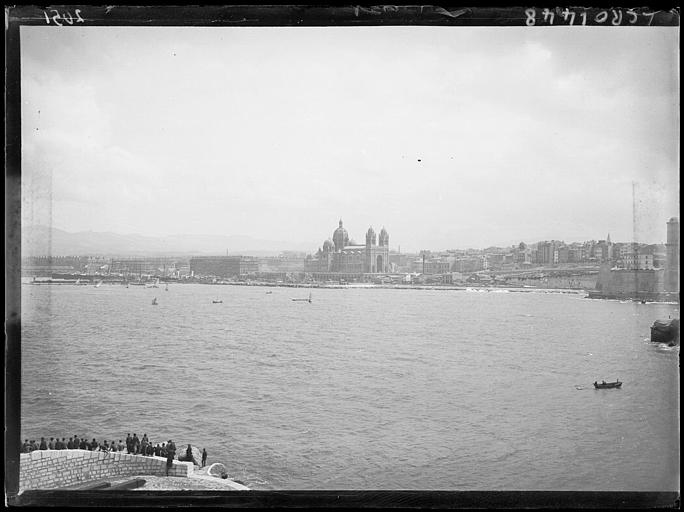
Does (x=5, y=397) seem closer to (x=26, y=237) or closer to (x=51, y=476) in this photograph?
(x=51, y=476)

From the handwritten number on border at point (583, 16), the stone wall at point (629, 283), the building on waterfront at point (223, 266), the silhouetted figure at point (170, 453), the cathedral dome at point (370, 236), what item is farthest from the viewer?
the building on waterfront at point (223, 266)

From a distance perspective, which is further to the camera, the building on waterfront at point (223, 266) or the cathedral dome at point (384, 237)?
the building on waterfront at point (223, 266)

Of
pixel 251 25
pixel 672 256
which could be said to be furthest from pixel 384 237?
pixel 672 256

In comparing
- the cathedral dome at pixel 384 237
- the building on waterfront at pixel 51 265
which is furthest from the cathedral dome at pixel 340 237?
the building on waterfront at pixel 51 265

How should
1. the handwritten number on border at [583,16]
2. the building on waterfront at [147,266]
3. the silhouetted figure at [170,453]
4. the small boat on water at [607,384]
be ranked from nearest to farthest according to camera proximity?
the handwritten number on border at [583,16], the silhouetted figure at [170,453], the small boat on water at [607,384], the building on waterfront at [147,266]

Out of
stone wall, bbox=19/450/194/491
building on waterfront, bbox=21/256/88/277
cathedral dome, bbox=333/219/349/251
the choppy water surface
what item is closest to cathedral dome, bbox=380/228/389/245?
cathedral dome, bbox=333/219/349/251

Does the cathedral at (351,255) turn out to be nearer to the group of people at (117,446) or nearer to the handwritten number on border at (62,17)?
the group of people at (117,446)

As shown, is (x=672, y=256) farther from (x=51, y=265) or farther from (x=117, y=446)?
(x=51, y=265)
